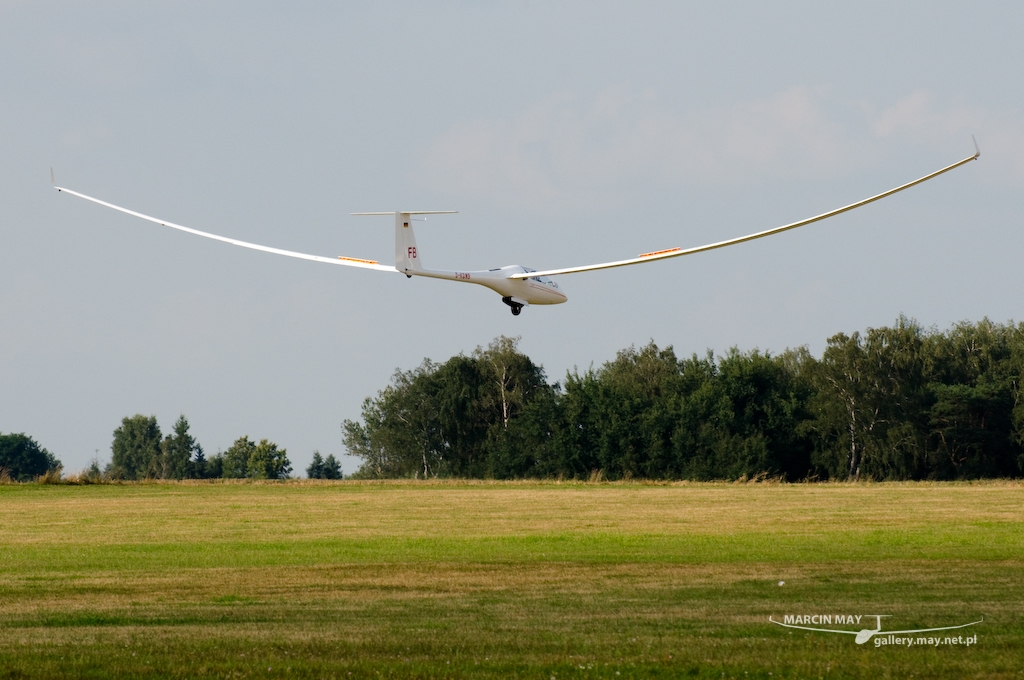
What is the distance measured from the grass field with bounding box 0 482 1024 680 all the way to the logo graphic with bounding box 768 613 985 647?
0.26m

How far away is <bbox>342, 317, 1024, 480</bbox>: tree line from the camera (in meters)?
68.7

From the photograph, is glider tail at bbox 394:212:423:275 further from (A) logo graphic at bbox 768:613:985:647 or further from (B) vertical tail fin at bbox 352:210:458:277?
(A) logo graphic at bbox 768:613:985:647

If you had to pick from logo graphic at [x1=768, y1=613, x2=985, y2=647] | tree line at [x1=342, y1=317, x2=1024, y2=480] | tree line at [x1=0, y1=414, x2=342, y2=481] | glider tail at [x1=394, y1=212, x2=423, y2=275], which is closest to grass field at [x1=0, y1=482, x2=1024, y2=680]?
logo graphic at [x1=768, y1=613, x2=985, y2=647]

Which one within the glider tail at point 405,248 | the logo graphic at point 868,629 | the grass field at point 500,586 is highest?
the glider tail at point 405,248

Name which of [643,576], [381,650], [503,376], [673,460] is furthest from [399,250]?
[503,376]

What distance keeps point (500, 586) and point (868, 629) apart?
737cm

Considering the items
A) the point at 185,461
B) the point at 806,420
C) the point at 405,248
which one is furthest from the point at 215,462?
the point at 405,248

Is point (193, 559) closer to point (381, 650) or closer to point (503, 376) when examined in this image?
point (381, 650)

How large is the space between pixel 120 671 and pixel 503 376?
75353 mm

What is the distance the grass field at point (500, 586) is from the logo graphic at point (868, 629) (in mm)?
255

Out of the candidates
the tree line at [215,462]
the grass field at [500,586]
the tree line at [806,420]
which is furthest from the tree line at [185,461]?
the grass field at [500,586]

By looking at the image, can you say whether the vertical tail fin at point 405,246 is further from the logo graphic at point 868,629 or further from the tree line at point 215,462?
the tree line at point 215,462

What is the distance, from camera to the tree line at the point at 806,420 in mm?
68706

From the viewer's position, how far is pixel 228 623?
1588 centimetres
